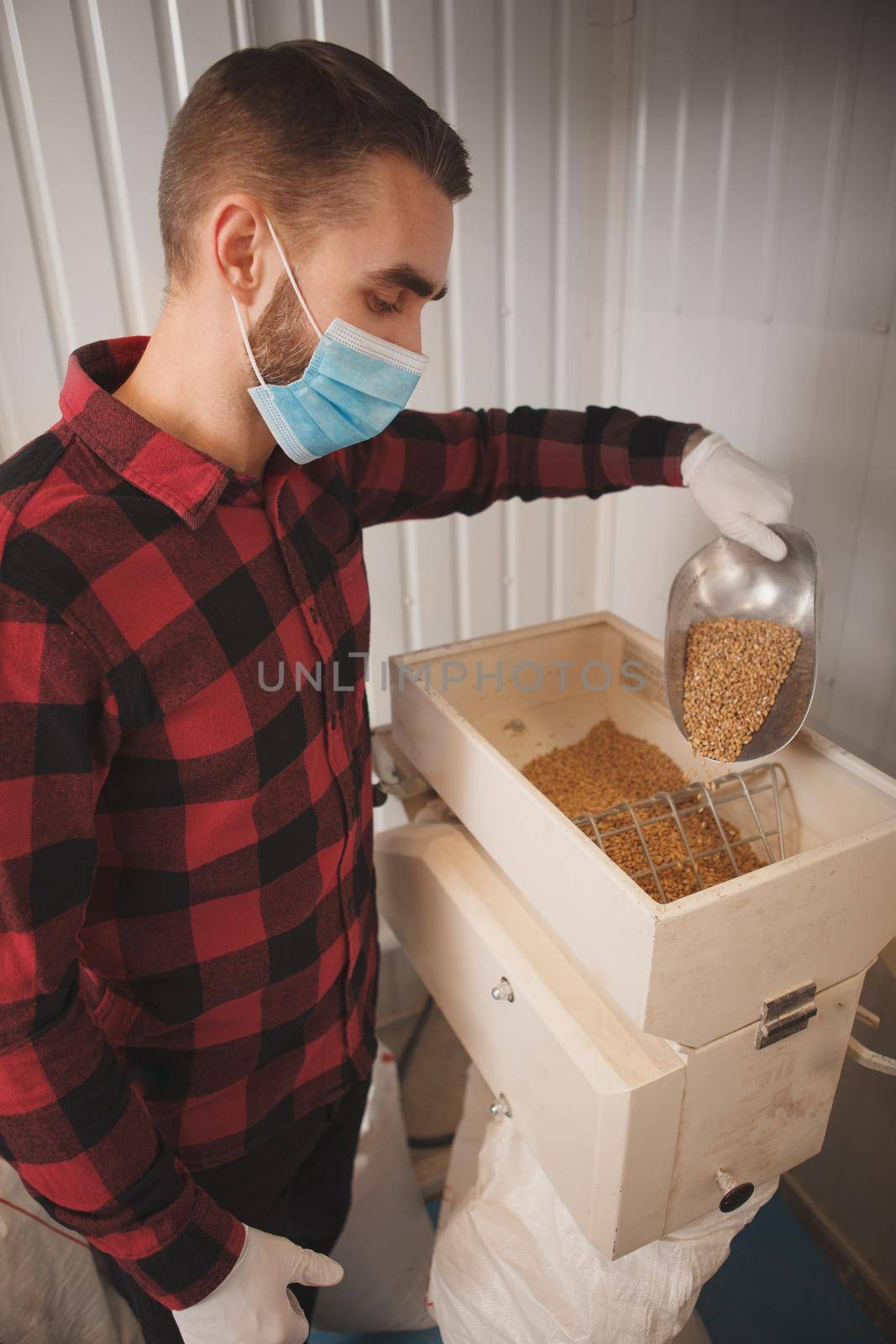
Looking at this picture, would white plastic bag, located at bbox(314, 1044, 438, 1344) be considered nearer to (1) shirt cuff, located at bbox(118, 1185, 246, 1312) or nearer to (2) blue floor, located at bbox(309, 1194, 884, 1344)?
(2) blue floor, located at bbox(309, 1194, 884, 1344)

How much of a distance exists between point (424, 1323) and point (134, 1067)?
37.4 inches

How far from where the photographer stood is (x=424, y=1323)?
153cm

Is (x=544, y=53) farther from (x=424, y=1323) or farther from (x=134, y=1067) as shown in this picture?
(x=424, y=1323)

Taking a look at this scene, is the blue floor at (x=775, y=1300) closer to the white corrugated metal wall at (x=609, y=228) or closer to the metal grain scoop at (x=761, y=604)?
the white corrugated metal wall at (x=609, y=228)

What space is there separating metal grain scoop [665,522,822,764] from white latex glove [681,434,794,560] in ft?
0.08

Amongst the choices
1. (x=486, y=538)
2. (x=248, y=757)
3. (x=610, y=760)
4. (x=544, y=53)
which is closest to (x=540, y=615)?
(x=486, y=538)

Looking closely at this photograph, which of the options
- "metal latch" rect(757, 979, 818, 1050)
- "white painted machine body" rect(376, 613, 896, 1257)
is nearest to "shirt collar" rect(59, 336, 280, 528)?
"white painted machine body" rect(376, 613, 896, 1257)

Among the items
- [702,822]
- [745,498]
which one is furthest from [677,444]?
[702,822]

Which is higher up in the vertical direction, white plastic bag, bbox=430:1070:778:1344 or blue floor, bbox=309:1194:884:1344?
white plastic bag, bbox=430:1070:778:1344

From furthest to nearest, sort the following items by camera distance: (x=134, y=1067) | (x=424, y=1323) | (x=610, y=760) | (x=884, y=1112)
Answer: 1. (x=424, y=1323)
2. (x=884, y=1112)
3. (x=610, y=760)
4. (x=134, y=1067)

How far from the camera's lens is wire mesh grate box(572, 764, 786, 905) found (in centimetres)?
104

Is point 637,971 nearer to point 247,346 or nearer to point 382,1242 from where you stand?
point 247,346

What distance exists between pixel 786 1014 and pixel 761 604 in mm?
477

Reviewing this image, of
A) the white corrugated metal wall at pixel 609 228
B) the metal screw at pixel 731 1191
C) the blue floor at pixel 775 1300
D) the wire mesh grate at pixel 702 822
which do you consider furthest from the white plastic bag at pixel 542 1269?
the white corrugated metal wall at pixel 609 228
